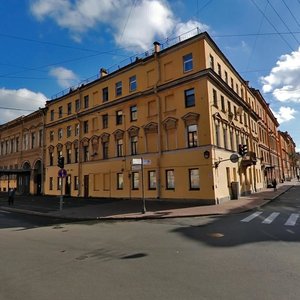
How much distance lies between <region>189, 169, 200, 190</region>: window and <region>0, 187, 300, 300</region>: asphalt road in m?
11.5

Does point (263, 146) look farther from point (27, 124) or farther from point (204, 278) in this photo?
point (204, 278)

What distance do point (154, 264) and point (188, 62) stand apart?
66.8 ft

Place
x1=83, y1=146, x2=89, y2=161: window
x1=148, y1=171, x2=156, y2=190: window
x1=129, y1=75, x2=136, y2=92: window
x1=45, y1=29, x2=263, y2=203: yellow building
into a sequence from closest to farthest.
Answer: x1=45, y1=29, x2=263, y2=203: yellow building, x1=148, y1=171, x2=156, y2=190: window, x1=129, y1=75, x2=136, y2=92: window, x1=83, y1=146, x2=89, y2=161: window

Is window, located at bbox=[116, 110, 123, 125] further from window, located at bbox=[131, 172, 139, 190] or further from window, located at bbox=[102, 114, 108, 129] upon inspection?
window, located at bbox=[131, 172, 139, 190]

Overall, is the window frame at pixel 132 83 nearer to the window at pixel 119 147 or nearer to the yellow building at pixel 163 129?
the yellow building at pixel 163 129

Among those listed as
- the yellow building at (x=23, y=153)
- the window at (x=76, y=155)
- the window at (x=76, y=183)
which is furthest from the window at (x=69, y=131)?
the yellow building at (x=23, y=153)

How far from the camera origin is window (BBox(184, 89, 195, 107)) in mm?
23922

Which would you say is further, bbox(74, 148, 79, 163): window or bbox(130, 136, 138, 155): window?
bbox(74, 148, 79, 163): window

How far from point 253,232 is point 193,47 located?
685 inches

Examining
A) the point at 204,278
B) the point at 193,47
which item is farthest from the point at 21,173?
the point at 204,278

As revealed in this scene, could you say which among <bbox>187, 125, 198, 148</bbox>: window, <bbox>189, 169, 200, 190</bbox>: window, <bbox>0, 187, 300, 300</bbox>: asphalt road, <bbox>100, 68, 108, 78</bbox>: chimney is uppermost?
<bbox>100, 68, 108, 78</bbox>: chimney

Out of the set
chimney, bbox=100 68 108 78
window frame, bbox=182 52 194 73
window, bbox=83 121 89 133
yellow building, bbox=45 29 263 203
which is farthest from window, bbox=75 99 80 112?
window frame, bbox=182 52 194 73

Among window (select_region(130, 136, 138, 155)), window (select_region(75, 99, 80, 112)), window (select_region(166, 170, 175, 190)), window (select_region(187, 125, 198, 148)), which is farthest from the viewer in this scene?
window (select_region(75, 99, 80, 112))

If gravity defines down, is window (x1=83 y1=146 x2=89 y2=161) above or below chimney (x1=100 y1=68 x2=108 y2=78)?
below
